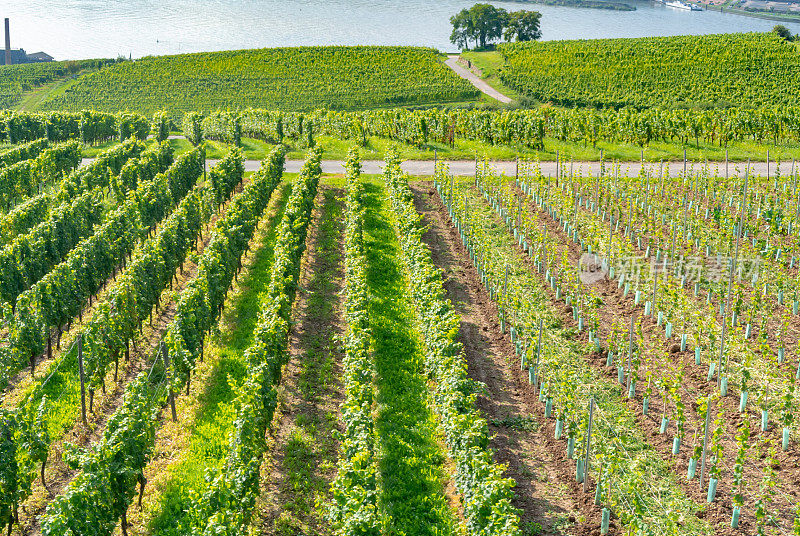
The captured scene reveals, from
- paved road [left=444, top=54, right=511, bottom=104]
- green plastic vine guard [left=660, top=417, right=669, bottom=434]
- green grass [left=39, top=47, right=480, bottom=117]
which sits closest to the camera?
green plastic vine guard [left=660, top=417, right=669, bottom=434]

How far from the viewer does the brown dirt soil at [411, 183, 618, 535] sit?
1614cm

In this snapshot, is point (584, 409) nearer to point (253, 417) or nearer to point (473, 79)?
point (253, 417)

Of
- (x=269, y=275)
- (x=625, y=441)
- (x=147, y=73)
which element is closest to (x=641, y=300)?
(x=625, y=441)

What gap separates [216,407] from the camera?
20.2m

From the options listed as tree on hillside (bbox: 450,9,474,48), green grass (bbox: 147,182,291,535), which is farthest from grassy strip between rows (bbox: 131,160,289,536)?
tree on hillside (bbox: 450,9,474,48)

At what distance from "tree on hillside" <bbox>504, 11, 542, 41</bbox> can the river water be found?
20.3 meters

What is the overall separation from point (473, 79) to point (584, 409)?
224 feet

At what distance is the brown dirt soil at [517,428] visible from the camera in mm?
16141

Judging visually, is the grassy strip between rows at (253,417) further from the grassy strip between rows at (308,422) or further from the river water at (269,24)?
the river water at (269,24)

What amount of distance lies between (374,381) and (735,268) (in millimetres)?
13343

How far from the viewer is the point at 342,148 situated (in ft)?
158

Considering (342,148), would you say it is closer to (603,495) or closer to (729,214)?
(729,214)

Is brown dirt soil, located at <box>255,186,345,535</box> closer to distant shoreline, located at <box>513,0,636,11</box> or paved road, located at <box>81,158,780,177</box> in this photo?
paved road, located at <box>81,158,780,177</box>

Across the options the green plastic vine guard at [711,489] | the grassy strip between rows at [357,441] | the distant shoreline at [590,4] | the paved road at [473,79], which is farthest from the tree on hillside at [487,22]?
the green plastic vine guard at [711,489]
